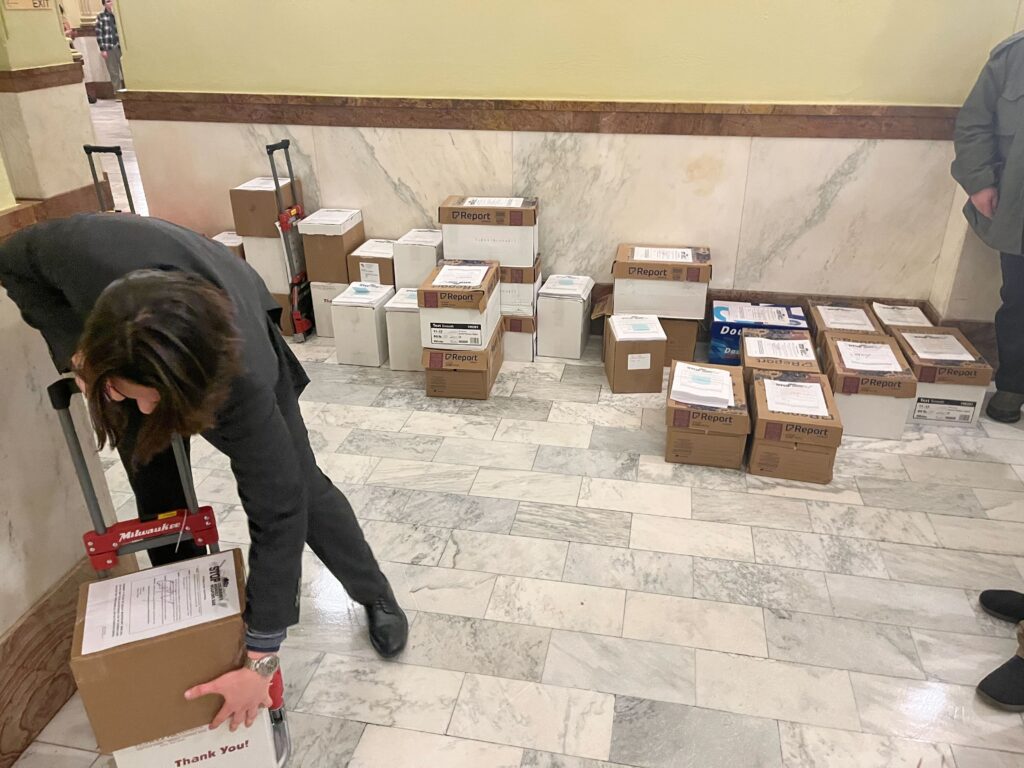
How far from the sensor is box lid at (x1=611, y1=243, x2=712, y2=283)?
316cm

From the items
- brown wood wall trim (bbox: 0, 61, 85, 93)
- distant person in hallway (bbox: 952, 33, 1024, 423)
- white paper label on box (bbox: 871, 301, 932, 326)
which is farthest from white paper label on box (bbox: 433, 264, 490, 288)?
distant person in hallway (bbox: 952, 33, 1024, 423)

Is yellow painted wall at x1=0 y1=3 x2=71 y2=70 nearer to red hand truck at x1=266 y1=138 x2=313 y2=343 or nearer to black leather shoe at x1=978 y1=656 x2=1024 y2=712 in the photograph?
red hand truck at x1=266 y1=138 x2=313 y2=343

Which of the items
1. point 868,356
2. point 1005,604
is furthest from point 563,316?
point 1005,604

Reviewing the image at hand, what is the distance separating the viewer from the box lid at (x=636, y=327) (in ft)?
10.1

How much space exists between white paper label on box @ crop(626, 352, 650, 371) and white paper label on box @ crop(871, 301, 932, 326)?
1.02 meters

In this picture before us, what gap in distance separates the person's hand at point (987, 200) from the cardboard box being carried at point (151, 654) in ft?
9.16

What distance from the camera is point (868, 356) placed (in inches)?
112

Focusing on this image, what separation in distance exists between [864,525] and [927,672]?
23.1 inches

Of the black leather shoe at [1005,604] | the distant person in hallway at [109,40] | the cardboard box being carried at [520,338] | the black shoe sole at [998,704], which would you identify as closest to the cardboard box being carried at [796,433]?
the black leather shoe at [1005,604]

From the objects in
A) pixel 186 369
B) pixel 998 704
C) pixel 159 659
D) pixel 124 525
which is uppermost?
pixel 186 369

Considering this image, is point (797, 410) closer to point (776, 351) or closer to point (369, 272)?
point (776, 351)

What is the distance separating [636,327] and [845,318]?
0.88 metres

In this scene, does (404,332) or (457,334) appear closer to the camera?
(457,334)

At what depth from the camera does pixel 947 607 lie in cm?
204
